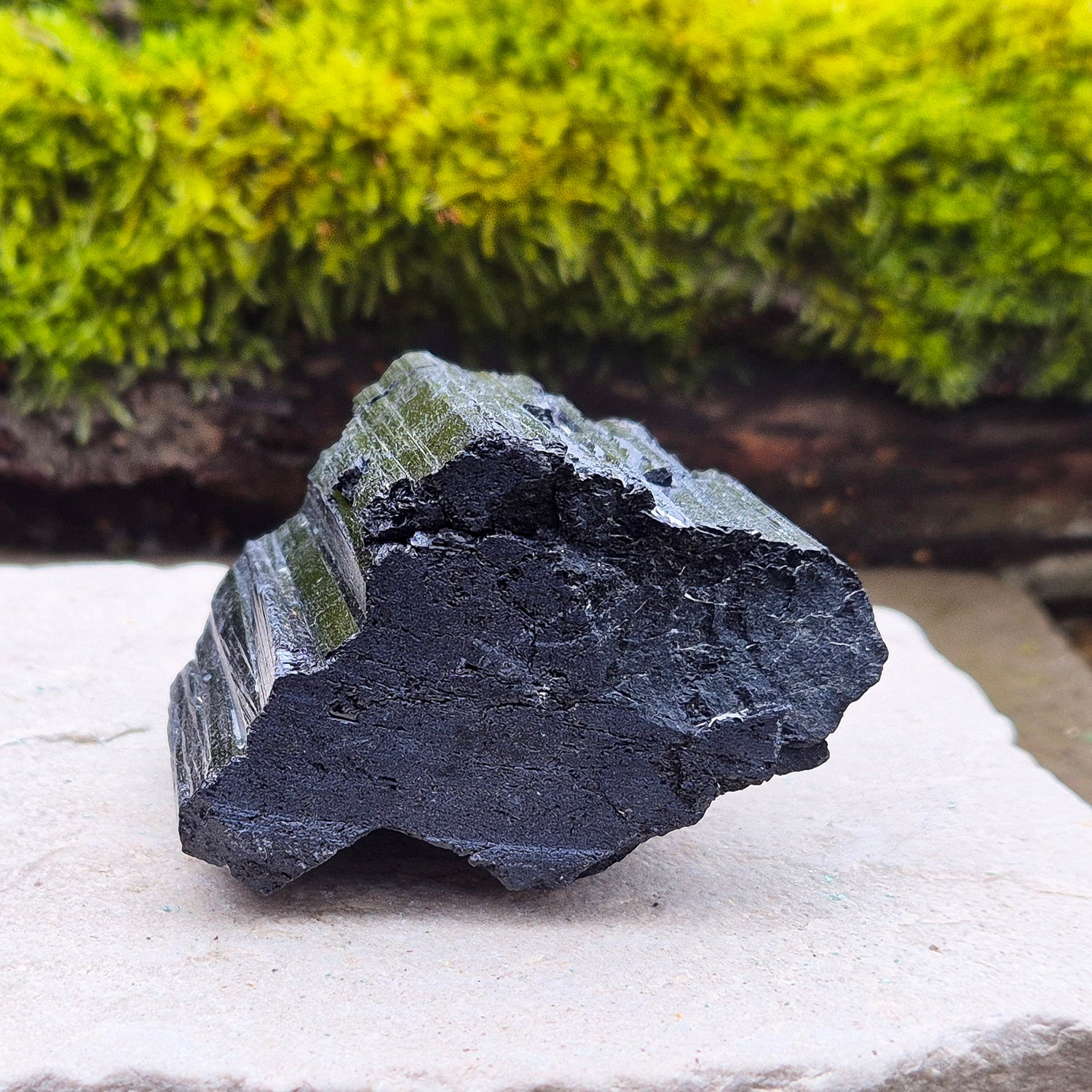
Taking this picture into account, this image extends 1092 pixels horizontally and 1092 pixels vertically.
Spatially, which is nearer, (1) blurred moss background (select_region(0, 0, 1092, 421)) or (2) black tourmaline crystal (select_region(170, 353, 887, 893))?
(2) black tourmaline crystal (select_region(170, 353, 887, 893))

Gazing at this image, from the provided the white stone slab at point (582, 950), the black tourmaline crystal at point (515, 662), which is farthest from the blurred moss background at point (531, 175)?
the black tourmaline crystal at point (515, 662)

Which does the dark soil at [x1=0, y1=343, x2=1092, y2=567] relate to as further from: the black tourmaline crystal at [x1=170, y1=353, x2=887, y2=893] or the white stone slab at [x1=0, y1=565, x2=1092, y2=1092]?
the black tourmaline crystal at [x1=170, y1=353, x2=887, y2=893]

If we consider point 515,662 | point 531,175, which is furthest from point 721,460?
point 515,662

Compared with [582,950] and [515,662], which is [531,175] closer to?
[515,662]

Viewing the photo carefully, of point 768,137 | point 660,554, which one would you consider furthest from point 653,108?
point 660,554

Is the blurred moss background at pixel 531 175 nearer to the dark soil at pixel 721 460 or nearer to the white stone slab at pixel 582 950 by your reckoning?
the dark soil at pixel 721 460

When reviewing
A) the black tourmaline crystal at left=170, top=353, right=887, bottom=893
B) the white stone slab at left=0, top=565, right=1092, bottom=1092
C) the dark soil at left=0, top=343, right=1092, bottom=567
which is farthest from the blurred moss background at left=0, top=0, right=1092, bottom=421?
the black tourmaline crystal at left=170, top=353, right=887, bottom=893
